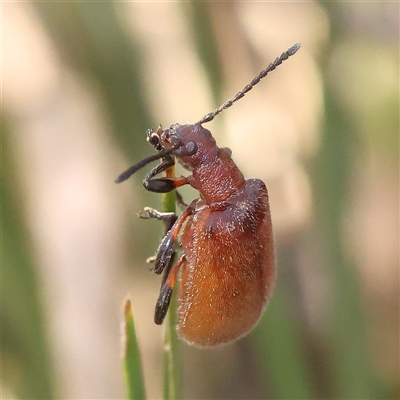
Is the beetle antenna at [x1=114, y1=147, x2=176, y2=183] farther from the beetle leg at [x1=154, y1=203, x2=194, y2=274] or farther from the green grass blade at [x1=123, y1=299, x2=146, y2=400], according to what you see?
the green grass blade at [x1=123, y1=299, x2=146, y2=400]

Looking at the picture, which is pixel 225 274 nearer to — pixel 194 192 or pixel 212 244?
pixel 212 244

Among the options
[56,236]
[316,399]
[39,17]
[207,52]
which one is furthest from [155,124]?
[316,399]

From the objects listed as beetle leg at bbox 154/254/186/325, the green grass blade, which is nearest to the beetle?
beetle leg at bbox 154/254/186/325

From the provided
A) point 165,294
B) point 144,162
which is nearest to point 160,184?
point 144,162

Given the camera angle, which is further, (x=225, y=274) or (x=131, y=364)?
(x=225, y=274)

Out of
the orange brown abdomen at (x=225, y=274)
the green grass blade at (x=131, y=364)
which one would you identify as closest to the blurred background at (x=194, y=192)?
the orange brown abdomen at (x=225, y=274)

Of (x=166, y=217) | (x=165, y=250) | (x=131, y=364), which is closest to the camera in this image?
(x=131, y=364)

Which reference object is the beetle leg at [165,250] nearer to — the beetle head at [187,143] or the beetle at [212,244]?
the beetle at [212,244]
